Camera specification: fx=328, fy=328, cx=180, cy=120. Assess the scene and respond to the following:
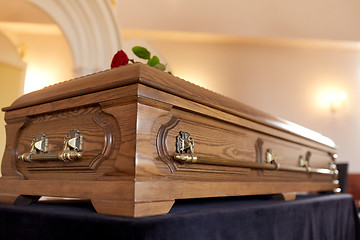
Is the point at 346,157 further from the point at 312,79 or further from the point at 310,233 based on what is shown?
the point at 310,233

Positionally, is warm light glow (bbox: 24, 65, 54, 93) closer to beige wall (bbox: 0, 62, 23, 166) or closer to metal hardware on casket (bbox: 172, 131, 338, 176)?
beige wall (bbox: 0, 62, 23, 166)

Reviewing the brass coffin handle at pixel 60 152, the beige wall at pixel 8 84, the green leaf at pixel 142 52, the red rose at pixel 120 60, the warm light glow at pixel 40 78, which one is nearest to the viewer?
the brass coffin handle at pixel 60 152

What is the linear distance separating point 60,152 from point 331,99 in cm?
544

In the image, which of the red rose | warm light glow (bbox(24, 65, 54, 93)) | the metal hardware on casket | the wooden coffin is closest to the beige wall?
the wooden coffin

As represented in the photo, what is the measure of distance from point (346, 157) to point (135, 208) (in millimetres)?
5534

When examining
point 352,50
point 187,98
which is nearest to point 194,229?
point 187,98

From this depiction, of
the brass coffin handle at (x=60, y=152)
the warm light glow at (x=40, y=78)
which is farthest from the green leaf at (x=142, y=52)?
the warm light glow at (x=40, y=78)

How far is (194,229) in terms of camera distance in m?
0.77

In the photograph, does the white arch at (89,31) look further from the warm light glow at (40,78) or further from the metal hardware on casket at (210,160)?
the metal hardware on casket at (210,160)

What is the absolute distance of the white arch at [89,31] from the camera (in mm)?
3941

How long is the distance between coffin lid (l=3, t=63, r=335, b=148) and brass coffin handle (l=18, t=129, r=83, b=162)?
120mm

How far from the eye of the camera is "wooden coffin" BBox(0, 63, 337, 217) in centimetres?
80

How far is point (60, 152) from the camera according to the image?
932 mm

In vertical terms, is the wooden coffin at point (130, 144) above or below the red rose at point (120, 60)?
below
